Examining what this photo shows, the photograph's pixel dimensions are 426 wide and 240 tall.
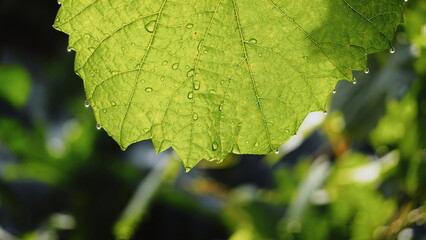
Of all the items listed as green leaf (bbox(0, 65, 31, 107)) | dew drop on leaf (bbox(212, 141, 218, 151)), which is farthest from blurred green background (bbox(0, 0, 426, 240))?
dew drop on leaf (bbox(212, 141, 218, 151))

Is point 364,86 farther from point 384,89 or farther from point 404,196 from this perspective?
point 404,196

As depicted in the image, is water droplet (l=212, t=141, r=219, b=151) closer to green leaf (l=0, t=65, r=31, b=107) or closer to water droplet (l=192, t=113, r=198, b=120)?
water droplet (l=192, t=113, r=198, b=120)

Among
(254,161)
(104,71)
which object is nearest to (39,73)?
(254,161)

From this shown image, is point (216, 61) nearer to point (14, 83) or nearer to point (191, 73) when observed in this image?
point (191, 73)

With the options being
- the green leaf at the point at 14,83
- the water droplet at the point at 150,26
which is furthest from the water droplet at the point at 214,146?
the green leaf at the point at 14,83

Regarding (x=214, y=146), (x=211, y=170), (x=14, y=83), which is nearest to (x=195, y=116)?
(x=214, y=146)
